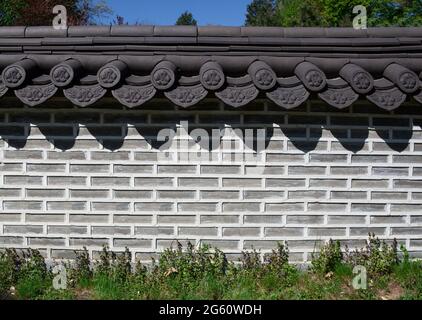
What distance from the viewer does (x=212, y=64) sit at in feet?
12.4

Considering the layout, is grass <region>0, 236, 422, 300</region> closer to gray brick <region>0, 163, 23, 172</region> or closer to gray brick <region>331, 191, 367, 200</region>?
gray brick <region>331, 191, 367, 200</region>

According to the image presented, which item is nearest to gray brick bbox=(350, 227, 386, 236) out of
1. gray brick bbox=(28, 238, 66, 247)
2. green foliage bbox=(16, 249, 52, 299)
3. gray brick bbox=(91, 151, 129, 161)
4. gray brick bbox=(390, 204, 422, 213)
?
gray brick bbox=(390, 204, 422, 213)

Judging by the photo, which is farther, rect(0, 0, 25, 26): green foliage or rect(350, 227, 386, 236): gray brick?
rect(0, 0, 25, 26): green foliage

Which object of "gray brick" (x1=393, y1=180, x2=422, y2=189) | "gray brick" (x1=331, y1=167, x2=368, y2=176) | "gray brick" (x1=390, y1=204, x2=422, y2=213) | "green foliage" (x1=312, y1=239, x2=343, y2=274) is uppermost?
"gray brick" (x1=331, y1=167, x2=368, y2=176)

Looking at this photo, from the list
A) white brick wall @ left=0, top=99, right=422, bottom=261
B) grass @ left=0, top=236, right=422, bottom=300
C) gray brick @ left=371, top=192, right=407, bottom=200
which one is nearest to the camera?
grass @ left=0, top=236, right=422, bottom=300

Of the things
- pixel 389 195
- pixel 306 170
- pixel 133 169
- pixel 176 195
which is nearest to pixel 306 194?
pixel 306 170

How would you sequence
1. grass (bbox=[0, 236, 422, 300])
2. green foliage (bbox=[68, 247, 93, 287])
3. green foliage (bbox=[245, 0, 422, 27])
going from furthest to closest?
green foliage (bbox=[245, 0, 422, 27]), green foliage (bbox=[68, 247, 93, 287]), grass (bbox=[0, 236, 422, 300])

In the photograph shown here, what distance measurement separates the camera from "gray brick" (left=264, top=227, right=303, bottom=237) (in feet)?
14.3

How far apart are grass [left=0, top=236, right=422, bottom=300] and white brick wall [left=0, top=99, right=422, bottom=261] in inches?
6.0

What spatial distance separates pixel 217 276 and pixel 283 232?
826mm

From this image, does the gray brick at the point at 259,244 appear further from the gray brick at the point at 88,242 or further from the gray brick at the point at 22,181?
the gray brick at the point at 22,181

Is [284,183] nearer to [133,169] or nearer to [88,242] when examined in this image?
[133,169]

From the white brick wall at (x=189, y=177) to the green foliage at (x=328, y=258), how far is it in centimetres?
11

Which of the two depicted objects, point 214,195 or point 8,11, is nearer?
point 214,195
